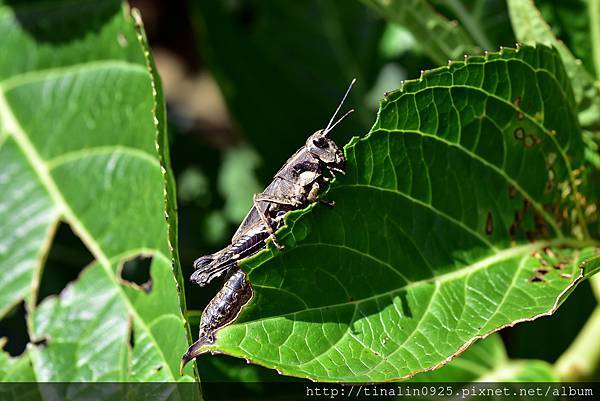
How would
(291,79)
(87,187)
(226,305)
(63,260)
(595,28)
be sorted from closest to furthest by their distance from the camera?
(226,305)
(595,28)
(87,187)
(63,260)
(291,79)

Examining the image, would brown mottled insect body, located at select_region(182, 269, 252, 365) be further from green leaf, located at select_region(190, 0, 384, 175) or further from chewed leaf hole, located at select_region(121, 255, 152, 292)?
green leaf, located at select_region(190, 0, 384, 175)

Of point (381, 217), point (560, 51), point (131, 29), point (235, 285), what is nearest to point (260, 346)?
point (235, 285)

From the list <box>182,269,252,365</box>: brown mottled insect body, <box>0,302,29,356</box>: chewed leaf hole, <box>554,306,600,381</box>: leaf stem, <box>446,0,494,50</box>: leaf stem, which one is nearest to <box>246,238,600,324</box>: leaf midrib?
<box>182,269,252,365</box>: brown mottled insect body

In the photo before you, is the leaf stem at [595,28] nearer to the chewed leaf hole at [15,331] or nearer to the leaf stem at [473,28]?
the leaf stem at [473,28]

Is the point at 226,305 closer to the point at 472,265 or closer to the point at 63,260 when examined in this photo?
the point at 472,265

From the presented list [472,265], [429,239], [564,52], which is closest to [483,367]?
[472,265]

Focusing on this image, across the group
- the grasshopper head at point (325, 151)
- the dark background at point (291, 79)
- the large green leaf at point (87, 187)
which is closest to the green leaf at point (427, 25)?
the grasshopper head at point (325, 151)
